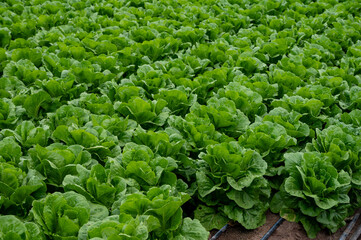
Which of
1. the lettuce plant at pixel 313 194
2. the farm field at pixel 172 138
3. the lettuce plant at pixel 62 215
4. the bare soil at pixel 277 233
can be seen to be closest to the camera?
the lettuce plant at pixel 62 215

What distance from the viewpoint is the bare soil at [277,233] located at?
13.4 ft

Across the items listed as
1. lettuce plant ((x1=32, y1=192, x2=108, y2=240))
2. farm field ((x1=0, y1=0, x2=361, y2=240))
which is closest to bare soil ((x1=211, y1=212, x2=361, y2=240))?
farm field ((x1=0, y1=0, x2=361, y2=240))

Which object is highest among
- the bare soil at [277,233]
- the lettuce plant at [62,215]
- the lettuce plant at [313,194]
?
the lettuce plant at [62,215]

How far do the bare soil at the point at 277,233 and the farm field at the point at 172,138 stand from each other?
0.05 feet

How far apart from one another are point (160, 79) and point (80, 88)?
112 cm

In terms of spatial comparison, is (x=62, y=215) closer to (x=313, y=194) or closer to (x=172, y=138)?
(x=172, y=138)

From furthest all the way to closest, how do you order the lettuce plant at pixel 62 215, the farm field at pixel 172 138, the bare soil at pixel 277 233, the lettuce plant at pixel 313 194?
the bare soil at pixel 277 233 → the lettuce plant at pixel 313 194 → the farm field at pixel 172 138 → the lettuce plant at pixel 62 215

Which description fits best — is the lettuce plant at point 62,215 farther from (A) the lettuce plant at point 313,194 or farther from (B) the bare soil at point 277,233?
(A) the lettuce plant at point 313,194

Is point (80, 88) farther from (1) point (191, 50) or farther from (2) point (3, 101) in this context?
(1) point (191, 50)

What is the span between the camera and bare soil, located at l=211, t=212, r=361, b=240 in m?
4.09

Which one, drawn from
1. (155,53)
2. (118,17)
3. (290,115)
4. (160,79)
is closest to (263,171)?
(290,115)

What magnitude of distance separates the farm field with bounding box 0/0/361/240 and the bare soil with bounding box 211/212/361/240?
1cm

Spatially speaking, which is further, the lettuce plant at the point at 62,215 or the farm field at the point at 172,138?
the farm field at the point at 172,138

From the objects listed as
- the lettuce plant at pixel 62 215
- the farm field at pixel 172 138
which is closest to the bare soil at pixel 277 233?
the farm field at pixel 172 138
